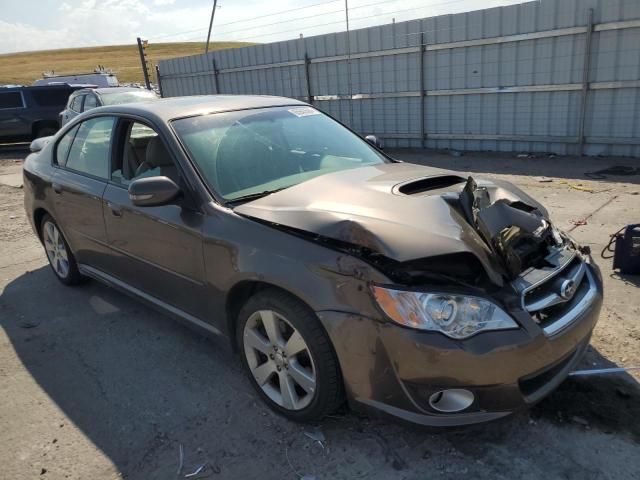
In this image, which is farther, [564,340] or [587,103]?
[587,103]

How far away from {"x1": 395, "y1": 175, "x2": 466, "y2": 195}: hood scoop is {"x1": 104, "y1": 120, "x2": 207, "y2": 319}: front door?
46.1 inches

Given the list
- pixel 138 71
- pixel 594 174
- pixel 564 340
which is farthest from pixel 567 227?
pixel 138 71

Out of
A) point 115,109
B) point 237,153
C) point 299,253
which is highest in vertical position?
point 115,109

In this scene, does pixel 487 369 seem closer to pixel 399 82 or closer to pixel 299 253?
pixel 299 253

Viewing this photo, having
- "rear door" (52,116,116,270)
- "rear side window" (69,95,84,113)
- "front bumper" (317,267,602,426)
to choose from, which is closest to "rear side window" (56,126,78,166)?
"rear door" (52,116,116,270)

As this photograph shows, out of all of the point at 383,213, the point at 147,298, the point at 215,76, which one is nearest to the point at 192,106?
the point at 147,298

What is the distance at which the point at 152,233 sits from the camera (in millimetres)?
3414

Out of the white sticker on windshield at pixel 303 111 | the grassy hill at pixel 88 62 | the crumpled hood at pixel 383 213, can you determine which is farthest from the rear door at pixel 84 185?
the grassy hill at pixel 88 62

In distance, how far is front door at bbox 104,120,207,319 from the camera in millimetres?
3148

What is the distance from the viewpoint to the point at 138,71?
57062mm

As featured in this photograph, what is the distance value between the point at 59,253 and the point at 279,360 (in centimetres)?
312

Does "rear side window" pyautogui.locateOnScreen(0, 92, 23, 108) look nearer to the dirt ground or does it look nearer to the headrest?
the dirt ground

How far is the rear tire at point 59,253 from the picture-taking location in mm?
4801

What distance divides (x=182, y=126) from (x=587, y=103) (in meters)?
8.10
